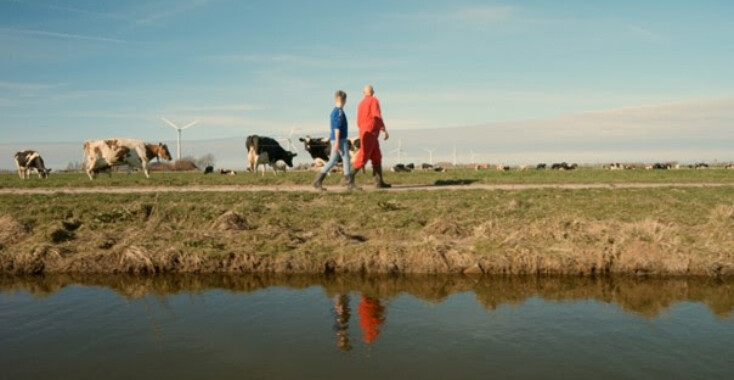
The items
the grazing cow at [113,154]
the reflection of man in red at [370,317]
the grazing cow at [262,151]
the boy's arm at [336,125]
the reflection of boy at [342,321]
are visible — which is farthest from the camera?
the grazing cow at [262,151]

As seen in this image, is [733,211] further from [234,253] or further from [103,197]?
[103,197]

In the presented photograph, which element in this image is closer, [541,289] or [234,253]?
[541,289]

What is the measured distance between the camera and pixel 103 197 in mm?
14016

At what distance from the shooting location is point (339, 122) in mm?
15656

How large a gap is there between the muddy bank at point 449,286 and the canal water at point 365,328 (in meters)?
0.03

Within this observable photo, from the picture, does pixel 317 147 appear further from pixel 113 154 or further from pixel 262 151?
pixel 113 154

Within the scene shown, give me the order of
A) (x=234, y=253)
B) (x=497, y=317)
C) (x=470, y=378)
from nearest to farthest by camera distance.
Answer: (x=470, y=378) < (x=497, y=317) < (x=234, y=253)

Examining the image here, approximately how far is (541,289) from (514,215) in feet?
11.9

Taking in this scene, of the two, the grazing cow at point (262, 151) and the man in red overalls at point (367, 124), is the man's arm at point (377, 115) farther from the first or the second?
the grazing cow at point (262, 151)

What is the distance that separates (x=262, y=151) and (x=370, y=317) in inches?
1063

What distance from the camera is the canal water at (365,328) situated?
494 centimetres

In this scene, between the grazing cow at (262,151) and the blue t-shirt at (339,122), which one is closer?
the blue t-shirt at (339,122)

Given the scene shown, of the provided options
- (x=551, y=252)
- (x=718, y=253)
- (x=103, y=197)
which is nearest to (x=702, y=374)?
(x=551, y=252)

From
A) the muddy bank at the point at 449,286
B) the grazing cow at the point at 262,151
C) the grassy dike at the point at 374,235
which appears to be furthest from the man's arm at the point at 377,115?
the grazing cow at the point at 262,151
